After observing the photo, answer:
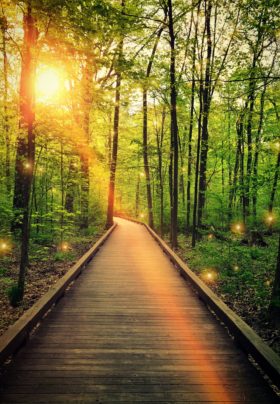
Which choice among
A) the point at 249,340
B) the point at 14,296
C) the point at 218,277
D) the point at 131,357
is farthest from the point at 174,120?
the point at 131,357

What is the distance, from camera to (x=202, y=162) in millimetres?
13891

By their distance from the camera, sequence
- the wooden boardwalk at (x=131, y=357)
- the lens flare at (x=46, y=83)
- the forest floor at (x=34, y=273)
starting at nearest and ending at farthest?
the wooden boardwalk at (x=131, y=357)
the forest floor at (x=34, y=273)
the lens flare at (x=46, y=83)

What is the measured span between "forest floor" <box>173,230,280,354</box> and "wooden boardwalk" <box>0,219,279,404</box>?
922mm

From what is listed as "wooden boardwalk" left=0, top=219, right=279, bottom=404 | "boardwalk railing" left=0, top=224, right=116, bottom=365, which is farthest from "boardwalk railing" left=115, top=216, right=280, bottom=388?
"boardwalk railing" left=0, top=224, right=116, bottom=365

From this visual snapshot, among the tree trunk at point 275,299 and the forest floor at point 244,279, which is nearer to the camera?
the tree trunk at point 275,299

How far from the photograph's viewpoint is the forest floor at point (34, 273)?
571 centimetres

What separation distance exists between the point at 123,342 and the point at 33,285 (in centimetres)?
391

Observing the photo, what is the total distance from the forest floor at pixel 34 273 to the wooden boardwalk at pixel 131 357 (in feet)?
2.98

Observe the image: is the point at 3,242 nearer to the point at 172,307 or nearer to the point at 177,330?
the point at 172,307

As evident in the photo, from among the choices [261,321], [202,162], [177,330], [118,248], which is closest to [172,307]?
[177,330]

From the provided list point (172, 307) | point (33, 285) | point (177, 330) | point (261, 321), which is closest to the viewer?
point (177, 330)

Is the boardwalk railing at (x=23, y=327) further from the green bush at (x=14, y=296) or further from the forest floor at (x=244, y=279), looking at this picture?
the forest floor at (x=244, y=279)

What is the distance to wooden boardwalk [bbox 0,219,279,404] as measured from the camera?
3111mm

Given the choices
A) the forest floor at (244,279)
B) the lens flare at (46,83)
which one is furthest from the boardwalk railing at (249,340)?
the lens flare at (46,83)
